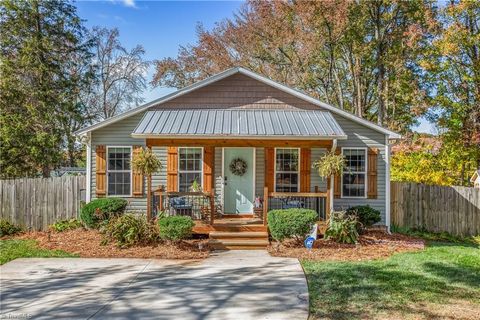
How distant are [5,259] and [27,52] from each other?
13357mm

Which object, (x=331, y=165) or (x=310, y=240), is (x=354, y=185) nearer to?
(x=331, y=165)

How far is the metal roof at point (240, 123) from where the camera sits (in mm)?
9969

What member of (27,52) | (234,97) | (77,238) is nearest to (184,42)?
(27,52)

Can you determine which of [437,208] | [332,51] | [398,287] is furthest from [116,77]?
[398,287]

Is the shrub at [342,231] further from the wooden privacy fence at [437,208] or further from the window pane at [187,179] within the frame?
the window pane at [187,179]

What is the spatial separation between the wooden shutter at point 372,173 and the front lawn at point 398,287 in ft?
10.8

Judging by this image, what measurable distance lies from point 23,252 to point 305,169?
8.12 meters

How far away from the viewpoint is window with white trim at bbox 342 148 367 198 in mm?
11602

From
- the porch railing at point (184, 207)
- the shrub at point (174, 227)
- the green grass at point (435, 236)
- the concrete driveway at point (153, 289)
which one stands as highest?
the porch railing at point (184, 207)

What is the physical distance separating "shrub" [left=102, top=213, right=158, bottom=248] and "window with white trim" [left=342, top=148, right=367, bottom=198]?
6.21 metres

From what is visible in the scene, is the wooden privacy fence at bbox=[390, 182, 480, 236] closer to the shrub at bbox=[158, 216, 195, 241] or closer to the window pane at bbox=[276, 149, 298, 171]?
the window pane at bbox=[276, 149, 298, 171]

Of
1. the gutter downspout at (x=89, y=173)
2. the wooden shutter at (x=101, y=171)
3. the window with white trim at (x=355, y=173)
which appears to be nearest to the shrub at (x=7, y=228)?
the gutter downspout at (x=89, y=173)

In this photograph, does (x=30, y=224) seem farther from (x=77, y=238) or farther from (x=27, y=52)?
(x=27, y=52)

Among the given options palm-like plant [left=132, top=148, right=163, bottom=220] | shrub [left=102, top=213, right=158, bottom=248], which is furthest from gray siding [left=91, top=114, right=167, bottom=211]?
shrub [left=102, top=213, right=158, bottom=248]
